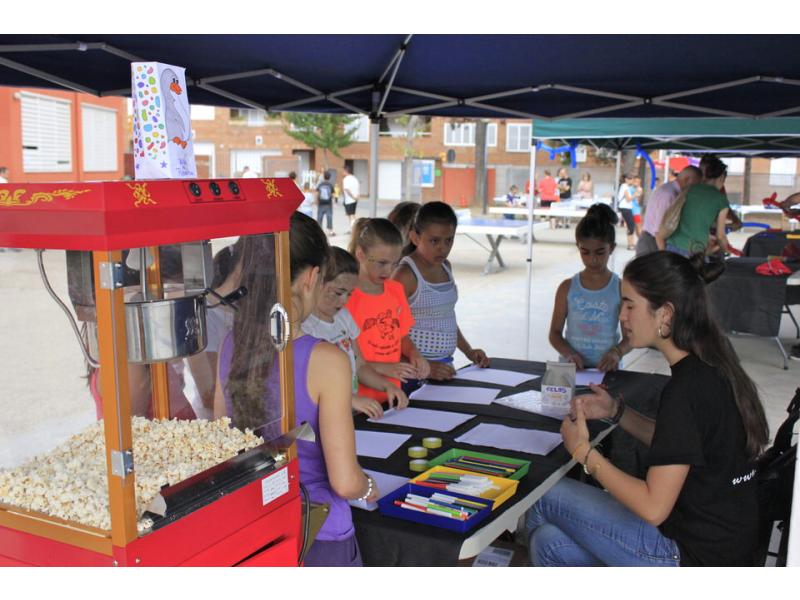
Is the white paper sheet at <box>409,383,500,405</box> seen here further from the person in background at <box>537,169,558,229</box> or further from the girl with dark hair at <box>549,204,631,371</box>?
the person in background at <box>537,169,558,229</box>

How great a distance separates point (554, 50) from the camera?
127 inches

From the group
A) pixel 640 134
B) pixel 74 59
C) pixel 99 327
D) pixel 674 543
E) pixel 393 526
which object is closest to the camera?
pixel 99 327

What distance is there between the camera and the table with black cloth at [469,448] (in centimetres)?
167

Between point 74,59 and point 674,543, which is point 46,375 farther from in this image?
point 674,543

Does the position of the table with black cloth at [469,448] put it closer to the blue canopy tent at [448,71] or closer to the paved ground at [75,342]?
the paved ground at [75,342]

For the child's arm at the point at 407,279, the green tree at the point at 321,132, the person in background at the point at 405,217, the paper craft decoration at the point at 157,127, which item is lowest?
the child's arm at the point at 407,279

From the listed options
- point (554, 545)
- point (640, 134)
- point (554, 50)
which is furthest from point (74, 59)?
point (640, 134)

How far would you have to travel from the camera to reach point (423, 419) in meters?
2.53

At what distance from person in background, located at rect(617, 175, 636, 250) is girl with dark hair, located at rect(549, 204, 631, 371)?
11.7m

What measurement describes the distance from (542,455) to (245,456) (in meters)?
0.99

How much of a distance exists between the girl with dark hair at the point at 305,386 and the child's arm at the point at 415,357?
45.7 inches

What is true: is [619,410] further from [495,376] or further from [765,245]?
[765,245]

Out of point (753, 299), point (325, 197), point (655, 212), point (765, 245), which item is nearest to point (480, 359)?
point (753, 299)

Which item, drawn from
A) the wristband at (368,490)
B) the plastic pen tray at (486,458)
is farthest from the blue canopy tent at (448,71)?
the wristband at (368,490)
